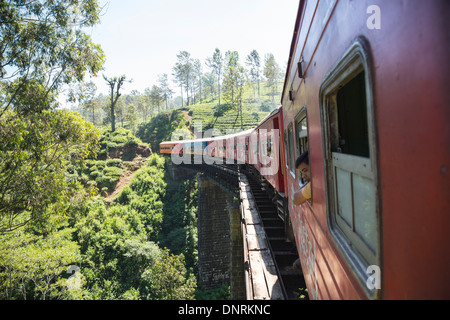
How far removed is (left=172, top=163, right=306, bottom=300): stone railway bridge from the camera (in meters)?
3.76

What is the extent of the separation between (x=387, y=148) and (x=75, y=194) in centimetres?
779

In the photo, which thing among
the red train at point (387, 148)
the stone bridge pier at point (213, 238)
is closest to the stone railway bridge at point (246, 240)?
the stone bridge pier at point (213, 238)

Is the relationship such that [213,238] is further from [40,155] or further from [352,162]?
[352,162]

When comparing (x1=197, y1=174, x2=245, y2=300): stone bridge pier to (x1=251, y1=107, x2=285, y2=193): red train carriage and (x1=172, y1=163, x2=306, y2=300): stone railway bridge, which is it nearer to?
(x1=172, y1=163, x2=306, y2=300): stone railway bridge

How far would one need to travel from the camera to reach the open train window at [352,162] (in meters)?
0.87

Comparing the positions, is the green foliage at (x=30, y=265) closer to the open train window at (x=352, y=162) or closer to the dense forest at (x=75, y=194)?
the dense forest at (x=75, y=194)

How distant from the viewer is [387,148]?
73cm

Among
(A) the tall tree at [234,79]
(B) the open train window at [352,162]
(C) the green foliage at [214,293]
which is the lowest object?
(C) the green foliage at [214,293]

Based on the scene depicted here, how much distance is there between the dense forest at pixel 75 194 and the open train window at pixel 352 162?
5810 millimetres

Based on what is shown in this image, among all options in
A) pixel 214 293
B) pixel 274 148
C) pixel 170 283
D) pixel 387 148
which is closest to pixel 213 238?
pixel 214 293

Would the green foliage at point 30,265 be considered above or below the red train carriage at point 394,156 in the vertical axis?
below

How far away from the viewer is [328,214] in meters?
1.56
